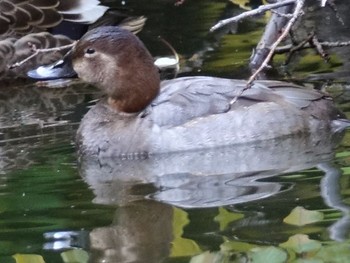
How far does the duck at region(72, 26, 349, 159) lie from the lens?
8891mm

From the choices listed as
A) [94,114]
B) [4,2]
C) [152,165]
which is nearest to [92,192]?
[152,165]

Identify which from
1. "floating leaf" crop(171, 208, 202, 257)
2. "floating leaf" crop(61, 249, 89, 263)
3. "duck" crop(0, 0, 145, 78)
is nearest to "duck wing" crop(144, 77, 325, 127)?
"floating leaf" crop(171, 208, 202, 257)

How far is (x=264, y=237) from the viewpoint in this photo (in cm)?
654

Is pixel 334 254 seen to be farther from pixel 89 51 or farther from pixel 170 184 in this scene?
pixel 89 51

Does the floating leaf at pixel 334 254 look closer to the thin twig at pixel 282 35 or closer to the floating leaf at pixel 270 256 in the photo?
the floating leaf at pixel 270 256

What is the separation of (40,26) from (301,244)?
6921mm

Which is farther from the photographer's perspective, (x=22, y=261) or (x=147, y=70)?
(x=147, y=70)

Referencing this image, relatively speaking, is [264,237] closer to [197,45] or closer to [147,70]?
[147,70]

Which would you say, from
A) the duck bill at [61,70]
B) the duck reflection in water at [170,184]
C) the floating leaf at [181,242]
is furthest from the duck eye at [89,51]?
the floating leaf at [181,242]

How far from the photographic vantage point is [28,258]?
21.7 ft

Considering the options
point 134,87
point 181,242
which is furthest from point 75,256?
point 134,87

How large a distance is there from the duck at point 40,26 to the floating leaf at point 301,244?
610cm

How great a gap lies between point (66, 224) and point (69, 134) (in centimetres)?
264

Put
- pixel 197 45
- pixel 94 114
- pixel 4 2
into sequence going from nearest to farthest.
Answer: pixel 94 114 → pixel 4 2 → pixel 197 45
